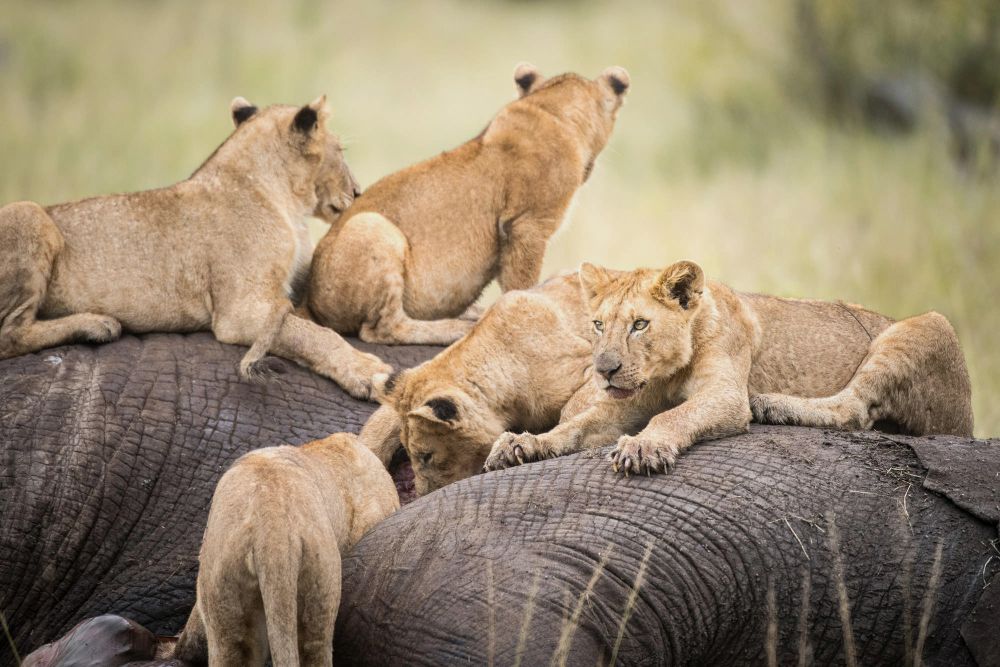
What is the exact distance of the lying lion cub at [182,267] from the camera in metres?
7.43

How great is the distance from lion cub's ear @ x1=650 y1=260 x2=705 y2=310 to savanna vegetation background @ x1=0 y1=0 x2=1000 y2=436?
6.76 meters

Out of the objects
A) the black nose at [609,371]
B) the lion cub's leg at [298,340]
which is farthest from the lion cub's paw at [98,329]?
the black nose at [609,371]

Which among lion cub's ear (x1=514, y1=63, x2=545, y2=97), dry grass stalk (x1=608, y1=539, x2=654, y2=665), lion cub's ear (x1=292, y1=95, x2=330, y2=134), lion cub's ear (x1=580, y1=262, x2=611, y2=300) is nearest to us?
dry grass stalk (x1=608, y1=539, x2=654, y2=665)

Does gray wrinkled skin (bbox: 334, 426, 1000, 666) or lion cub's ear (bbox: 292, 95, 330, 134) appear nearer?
gray wrinkled skin (bbox: 334, 426, 1000, 666)

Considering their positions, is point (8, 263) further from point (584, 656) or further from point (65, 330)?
point (584, 656)

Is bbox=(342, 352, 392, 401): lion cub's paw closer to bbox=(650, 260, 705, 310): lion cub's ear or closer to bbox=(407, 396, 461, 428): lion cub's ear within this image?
bbox=(407, 396, 461, 428): lion cub's ear

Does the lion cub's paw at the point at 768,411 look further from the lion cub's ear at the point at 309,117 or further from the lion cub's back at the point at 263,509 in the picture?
the lion cub's ear at the point at 309,117

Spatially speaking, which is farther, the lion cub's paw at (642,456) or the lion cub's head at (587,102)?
the lion cub's head at (587,102)

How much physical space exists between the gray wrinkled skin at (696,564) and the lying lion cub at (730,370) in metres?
0.28

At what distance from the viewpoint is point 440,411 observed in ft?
21.4

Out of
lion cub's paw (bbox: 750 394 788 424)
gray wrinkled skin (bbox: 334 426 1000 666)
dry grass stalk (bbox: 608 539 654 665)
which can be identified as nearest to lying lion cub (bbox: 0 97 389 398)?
gray wrinkled skin (bbox: 334 426 1000 666)

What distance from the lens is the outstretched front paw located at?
6.31 meters

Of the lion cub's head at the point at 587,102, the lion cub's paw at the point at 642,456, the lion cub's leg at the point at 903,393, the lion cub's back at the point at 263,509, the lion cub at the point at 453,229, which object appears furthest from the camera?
the lion cub's head at the point at 587,102

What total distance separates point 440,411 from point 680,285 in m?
1.24
